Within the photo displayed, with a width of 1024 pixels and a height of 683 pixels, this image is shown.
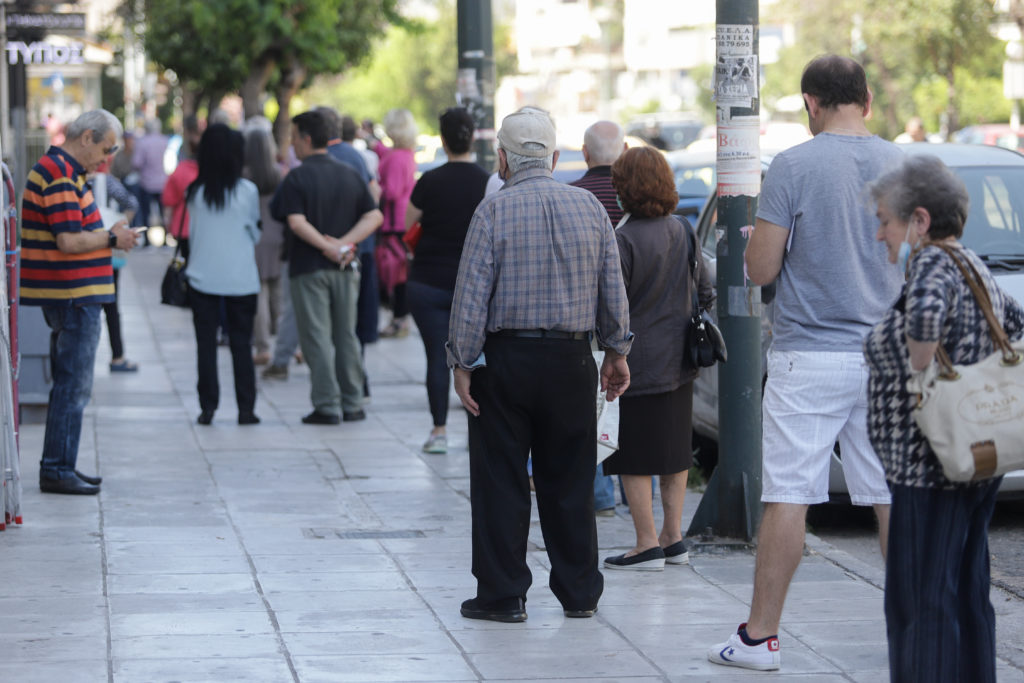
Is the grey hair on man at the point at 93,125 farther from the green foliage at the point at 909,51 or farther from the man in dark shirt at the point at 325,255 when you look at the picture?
the green foliage at the point at 909,51

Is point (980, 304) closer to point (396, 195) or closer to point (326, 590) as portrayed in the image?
point (326, 590)

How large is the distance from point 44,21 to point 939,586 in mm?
13334

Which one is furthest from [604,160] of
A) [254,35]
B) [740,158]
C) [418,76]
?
[418,76]

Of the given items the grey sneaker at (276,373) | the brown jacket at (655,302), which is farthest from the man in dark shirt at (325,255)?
the brown jacket at (655,302)

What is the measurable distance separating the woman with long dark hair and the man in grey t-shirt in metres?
5.52

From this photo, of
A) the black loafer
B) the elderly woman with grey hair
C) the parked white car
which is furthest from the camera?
the black loafer

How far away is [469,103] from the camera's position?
10000mm

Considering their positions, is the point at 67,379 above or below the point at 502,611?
above

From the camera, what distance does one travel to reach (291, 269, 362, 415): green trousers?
10328 millimetres

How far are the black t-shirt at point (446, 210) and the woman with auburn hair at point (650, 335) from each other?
7.96ft

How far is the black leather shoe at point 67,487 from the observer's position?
7938 mm

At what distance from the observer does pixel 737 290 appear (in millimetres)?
6824

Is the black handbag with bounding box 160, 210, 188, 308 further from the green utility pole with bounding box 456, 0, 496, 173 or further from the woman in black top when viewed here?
the green utility pole with bounding box 456, 0, 496, 173

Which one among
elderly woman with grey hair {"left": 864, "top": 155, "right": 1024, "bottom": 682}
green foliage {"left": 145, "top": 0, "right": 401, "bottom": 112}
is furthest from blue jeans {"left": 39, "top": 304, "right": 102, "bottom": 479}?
green foliage {"left": 145, "top": 0, "right": 401, "bottom": 112}
